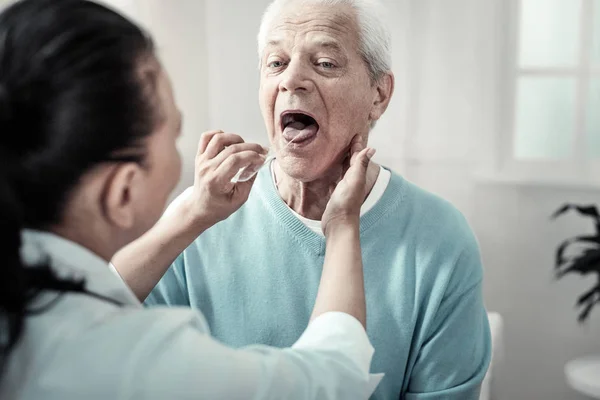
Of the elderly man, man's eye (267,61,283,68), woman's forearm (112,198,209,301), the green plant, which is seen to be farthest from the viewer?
the green plant

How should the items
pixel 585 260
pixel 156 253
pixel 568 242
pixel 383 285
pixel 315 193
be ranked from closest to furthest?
pixel 156 253
pixel 383 285
pixel 315 193
pixel 585 260
pixel 568 242

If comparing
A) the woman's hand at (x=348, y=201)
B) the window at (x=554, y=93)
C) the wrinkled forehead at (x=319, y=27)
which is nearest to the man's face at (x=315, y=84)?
the wrinkled forehead at (x=319, y=27)

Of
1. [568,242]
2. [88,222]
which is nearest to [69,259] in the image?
[88,222]

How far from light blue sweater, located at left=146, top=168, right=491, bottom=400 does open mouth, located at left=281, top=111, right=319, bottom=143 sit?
5.3 inches

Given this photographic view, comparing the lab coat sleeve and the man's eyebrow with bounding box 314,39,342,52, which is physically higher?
the man's eyebrow with bounding box 314,39,342,52

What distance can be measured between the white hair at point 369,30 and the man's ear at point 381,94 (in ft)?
0.06

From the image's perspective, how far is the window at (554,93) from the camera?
2883 millimetres

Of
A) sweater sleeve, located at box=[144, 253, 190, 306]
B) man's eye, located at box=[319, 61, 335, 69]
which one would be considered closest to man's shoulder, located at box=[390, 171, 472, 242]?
man's eye, located at box=[319, 61, 335, 69]

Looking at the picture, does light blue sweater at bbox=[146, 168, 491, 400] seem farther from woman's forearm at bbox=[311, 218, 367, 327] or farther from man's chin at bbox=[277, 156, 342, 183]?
woman's forearm at bbox=[311, 218, 367, 327]

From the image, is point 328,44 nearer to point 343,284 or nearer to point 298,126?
point 298,126

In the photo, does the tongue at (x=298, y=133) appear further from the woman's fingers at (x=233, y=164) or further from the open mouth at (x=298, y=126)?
the woman's fingers at (x=233, y=164)

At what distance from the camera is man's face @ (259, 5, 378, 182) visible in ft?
4.46

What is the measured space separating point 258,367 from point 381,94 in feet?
2.77

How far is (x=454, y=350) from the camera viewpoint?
1.30m
